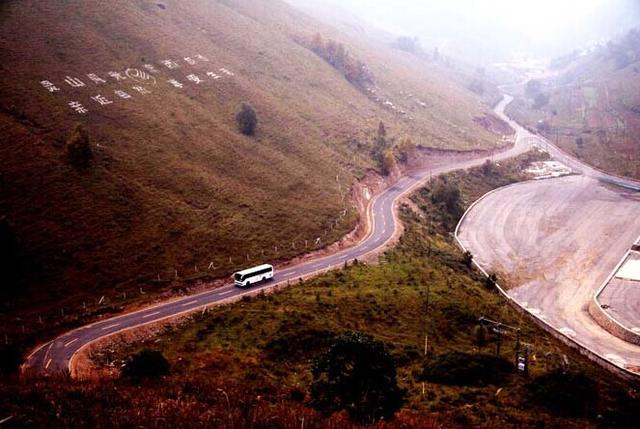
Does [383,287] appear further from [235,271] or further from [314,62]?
[314,62]

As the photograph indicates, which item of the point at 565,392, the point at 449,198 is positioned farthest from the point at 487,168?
the point at 565,392

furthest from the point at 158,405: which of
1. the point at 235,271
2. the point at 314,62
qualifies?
the point at 314,62

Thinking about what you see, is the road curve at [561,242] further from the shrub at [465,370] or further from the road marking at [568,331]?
the shrub at [465,370]

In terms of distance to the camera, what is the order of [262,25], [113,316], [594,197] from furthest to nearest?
[262,25]
[594,197]
[113,316]

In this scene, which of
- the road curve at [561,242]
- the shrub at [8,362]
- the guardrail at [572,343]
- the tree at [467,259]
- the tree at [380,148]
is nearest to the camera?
the shrub at [8,362]

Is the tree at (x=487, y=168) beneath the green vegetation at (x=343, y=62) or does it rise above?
beneath

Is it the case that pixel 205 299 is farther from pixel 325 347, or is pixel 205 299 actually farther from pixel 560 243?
pixel 560 243

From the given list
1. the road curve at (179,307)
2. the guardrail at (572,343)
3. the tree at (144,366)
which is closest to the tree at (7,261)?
the road curve at (179,307)
